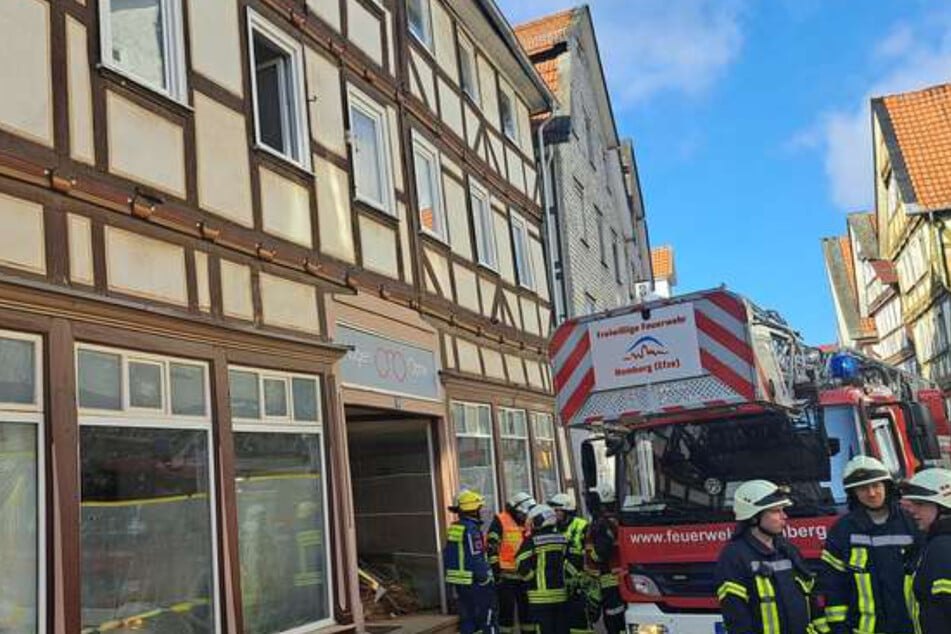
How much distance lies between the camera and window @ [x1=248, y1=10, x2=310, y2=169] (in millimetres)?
9156

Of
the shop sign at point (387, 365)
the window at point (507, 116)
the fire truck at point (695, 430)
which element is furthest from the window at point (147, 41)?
the window at point (507, 116)

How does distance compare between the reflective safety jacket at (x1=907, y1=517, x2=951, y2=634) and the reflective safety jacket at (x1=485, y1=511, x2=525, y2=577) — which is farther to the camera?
the reflective safety jacket at (x1=485, y1=511, x2=525, y2=577)

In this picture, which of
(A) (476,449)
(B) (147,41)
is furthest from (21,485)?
(A) (476,449)

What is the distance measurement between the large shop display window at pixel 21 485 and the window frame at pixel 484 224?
8848 mm

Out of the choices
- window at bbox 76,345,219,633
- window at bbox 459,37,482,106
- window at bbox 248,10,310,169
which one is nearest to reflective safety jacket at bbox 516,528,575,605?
window at bbox 76,345,219,633

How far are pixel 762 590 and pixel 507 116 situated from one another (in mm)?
13245

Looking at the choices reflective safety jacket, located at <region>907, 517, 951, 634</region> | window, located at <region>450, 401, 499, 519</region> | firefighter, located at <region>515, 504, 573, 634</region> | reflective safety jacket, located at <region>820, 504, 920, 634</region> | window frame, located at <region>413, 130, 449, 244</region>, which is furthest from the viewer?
window frame, located at <region>413, 130, 449, 244</region>

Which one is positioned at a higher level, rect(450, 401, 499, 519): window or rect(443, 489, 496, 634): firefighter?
rect(450, 401, 499, 519): window

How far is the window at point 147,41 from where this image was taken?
273 inches

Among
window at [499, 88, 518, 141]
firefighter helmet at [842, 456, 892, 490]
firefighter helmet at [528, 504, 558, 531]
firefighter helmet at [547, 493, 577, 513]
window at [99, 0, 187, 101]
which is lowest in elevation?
firefighter helmet at [528, 504, 558, 531]

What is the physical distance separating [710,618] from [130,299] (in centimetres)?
466

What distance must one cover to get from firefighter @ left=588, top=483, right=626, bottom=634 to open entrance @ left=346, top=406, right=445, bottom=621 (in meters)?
3.53

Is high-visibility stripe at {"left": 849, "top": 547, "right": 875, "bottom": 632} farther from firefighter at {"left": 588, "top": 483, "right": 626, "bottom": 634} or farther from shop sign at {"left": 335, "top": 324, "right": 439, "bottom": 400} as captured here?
shop sign at {"left": 335, "top": 324, "right": 439, "bottom": 400}

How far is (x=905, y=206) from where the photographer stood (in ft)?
103
